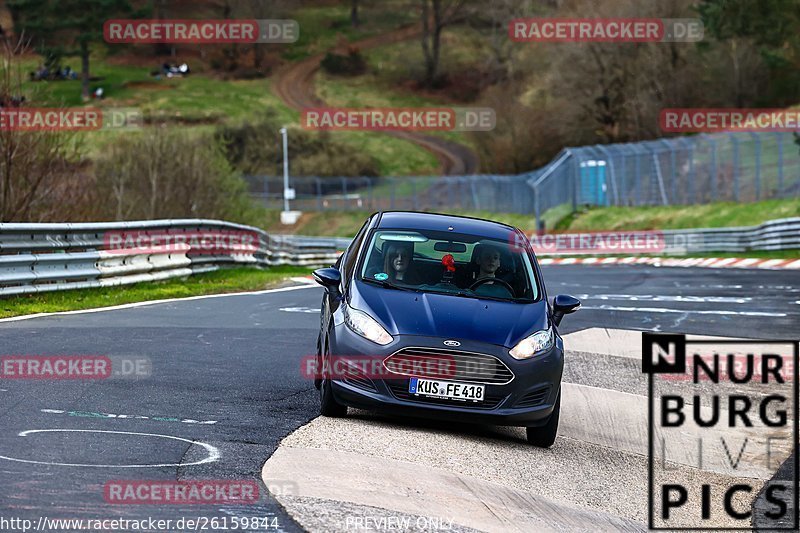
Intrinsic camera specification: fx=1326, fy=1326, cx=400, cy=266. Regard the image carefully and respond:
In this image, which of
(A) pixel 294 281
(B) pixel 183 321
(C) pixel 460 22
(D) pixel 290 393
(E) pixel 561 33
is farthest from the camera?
(C) pixel 460 22

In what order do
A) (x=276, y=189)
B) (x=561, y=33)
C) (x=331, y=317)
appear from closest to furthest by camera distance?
1. (x=331, y=317)
2. (x=561, y=33)
3. (x=276, y=189)

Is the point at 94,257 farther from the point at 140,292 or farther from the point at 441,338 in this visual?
the point at 441,338

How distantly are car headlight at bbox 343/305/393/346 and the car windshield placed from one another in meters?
0.59

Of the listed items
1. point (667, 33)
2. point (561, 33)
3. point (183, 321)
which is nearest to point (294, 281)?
point (183, 321)

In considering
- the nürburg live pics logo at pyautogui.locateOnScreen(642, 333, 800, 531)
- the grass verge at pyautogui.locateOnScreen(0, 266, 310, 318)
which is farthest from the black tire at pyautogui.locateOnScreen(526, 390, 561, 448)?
the grass verge at pyautogui.locateOnScreen(0, 266, 310, 318)

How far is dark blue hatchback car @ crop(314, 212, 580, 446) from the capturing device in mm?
9305

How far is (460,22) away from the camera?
13750 centimetres

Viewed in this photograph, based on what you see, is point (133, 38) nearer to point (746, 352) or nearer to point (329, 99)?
point (329, 99)

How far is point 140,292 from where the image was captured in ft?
65.9

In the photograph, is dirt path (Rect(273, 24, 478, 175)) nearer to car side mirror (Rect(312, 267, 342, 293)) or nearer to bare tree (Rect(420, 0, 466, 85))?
bare tree (Rect(420, 0, 466, 85))

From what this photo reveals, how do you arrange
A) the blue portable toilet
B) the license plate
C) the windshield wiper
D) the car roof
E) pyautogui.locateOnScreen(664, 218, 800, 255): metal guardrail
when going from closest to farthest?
the license plate < the windshield wiper < the car roof < pyautogui.locateOnScreen(664, 218, 800, 255): metal guardrail < the blue portable toilet

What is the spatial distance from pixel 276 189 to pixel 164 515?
7887 cm

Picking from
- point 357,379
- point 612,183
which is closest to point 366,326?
point 357,379

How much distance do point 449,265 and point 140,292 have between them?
1052 cm
